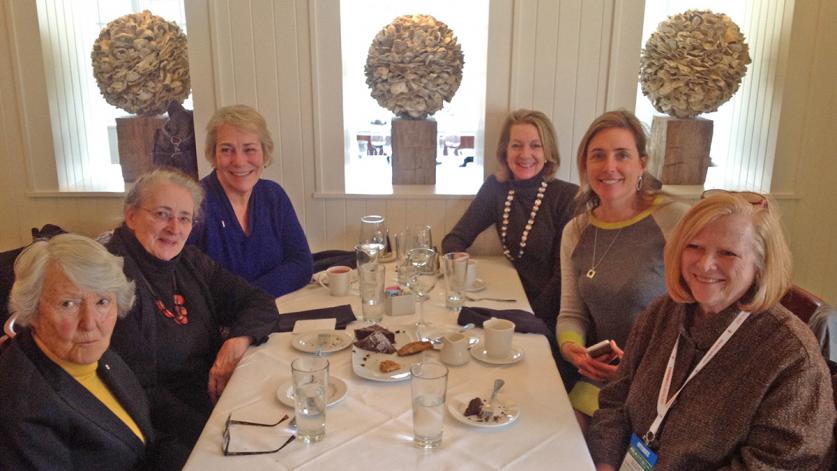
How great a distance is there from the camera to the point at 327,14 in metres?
2.76

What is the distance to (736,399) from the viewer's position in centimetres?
126

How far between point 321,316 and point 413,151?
1265mm

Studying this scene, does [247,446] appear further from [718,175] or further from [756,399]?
[718,175]

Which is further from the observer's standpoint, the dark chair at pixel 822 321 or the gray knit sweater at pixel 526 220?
the gray knit sweater at pixel 526 220

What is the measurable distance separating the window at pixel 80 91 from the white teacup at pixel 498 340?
209 cm

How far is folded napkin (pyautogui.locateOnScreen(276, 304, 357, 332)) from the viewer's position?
1.91 meters

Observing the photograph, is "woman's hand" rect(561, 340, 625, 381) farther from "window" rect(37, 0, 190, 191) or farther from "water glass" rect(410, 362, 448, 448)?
"window" rect(37, 0, 190, 191)

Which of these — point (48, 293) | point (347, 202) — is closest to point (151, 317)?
point (48, 293)

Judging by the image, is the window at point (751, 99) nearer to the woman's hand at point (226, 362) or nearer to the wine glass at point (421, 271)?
the wine glass at point (421, 271)

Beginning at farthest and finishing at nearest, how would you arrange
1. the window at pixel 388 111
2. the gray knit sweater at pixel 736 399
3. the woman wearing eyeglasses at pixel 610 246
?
1. the window at pixel 388 111
2. the woman wearing eyeglasses at pixel 610 246
3. the gray knit sweater at pixel 736 399

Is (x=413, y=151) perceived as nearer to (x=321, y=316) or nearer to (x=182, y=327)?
(x=321, y=316)

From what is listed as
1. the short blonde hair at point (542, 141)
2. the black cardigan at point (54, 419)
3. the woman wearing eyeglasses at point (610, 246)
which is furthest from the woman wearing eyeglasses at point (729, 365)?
the short blonde hair at point (542, 141)

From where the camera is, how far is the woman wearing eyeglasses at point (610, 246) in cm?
199

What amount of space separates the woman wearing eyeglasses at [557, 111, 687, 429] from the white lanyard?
1.55 feet
